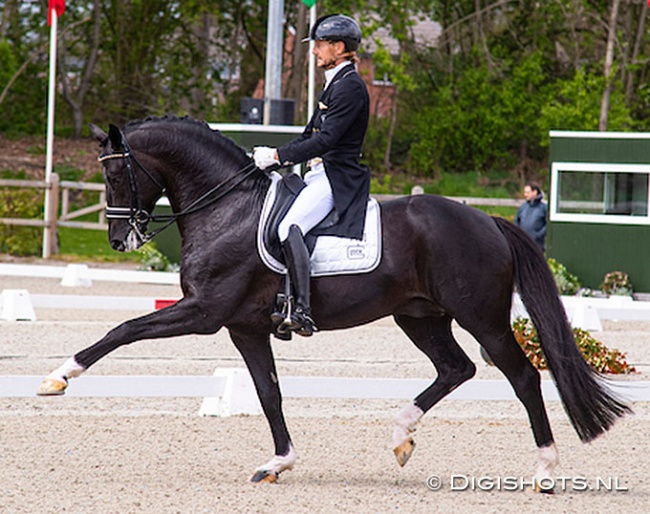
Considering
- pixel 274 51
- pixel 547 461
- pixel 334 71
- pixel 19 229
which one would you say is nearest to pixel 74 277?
pixel 274 51

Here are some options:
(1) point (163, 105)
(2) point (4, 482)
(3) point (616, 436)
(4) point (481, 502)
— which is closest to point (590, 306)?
(3) point (616, 436)

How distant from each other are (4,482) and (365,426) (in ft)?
9.39

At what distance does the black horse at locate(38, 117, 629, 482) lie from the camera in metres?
6.25

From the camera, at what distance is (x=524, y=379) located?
6332mm

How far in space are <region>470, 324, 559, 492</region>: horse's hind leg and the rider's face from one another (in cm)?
164

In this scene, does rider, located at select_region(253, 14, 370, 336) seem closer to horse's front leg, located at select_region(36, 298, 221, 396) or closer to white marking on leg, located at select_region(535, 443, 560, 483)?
horse's front leg, located at select_region(36, 298, 221, 396)

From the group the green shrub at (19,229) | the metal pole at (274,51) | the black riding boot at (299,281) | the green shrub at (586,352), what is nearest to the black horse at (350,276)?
the black riding boot at (299,281)

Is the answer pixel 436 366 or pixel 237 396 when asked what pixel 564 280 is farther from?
pixel 436 366

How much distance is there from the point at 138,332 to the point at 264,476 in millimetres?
1057

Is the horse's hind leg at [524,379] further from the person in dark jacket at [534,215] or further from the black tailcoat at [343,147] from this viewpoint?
the person in dark jacket at [534,215]

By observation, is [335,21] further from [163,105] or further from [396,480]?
[163,105]

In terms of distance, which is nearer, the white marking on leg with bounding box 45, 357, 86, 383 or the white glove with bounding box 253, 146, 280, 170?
the white marking on leg with bounding box 45, 357, 86, 383

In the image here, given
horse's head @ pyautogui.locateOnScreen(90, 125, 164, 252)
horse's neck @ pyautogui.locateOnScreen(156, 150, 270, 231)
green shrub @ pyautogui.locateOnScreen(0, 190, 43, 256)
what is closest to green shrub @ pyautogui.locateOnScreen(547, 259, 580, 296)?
green shrub @ pyautogui.locateOnScreen(0, 190, 43, 256)

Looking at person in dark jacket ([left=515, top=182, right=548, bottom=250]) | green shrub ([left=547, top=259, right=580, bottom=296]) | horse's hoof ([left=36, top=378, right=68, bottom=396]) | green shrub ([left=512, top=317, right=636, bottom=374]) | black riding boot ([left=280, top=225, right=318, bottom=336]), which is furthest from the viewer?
green shrub ([left=547, top=259, right=580, bottom=296])
